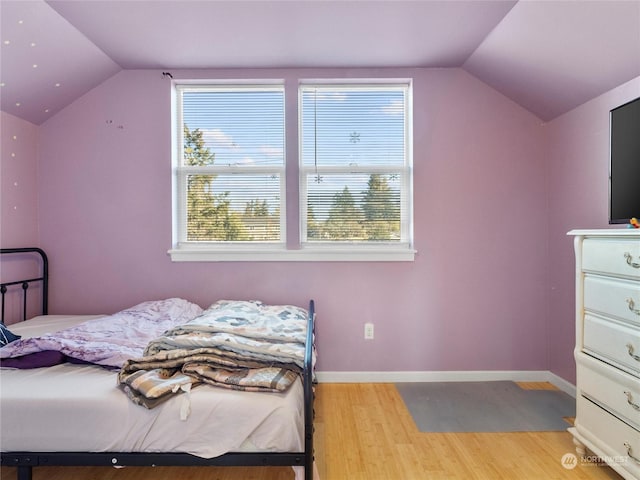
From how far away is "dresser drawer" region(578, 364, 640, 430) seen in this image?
142 cm

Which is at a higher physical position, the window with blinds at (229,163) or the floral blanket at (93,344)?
the window with blinds at (229,163)

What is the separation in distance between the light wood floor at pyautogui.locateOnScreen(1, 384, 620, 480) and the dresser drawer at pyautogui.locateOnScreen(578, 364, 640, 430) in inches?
14.6

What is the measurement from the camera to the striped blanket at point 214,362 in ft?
4.34

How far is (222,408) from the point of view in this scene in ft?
4.23

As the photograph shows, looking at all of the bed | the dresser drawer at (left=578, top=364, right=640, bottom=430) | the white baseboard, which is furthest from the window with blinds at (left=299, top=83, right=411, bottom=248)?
the bed

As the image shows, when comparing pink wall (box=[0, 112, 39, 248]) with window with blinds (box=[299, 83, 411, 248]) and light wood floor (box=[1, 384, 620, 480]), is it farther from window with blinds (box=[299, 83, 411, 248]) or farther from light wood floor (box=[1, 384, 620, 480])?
window with blinds (box=[299, 83, 411, 248])

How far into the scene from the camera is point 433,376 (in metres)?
2.58

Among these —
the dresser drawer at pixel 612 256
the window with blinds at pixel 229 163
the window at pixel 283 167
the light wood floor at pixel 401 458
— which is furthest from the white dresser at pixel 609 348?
the window with blinds at pixel 229 163

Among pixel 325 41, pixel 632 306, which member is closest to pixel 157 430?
pixel 632 306

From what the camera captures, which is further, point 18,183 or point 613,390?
point 18,183

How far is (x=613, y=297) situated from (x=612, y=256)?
0.19 meters

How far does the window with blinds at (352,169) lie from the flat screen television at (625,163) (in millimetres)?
1238

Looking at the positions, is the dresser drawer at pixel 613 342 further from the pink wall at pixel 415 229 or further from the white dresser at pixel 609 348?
the pink wall at pixel 415 229

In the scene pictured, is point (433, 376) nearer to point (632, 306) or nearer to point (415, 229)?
point (415, 229)
